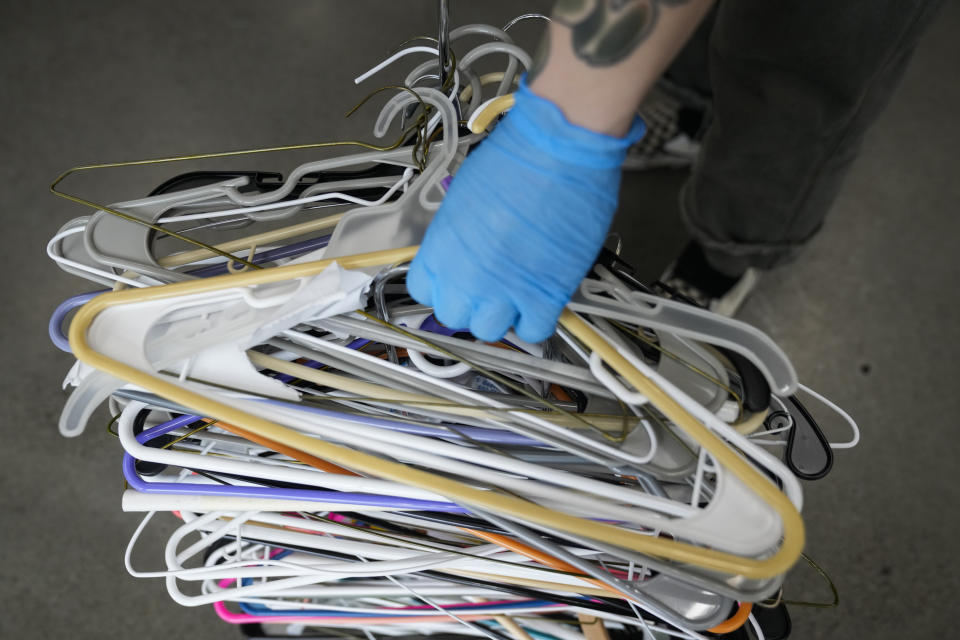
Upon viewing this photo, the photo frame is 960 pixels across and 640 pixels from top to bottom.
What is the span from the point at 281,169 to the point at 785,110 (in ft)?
3.79

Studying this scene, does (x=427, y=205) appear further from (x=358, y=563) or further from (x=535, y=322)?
(x=358, y=563)

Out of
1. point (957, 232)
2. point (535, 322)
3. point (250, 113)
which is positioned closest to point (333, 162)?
point (535, 322)

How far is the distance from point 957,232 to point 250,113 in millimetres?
1834

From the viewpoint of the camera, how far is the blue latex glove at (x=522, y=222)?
60 cm

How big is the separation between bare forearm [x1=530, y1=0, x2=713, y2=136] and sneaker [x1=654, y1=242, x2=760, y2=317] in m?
0.93

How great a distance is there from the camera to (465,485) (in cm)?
59

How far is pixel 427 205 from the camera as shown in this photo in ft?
2.15

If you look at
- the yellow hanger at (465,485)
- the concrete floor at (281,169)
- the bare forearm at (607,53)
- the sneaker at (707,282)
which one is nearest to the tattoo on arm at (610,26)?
the bare forearm at (607,53)

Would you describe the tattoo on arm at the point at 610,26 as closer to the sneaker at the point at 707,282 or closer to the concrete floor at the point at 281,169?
the sneaker at the point at 707,282

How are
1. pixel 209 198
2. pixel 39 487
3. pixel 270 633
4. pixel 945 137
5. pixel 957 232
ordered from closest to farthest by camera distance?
pixel 209 198, pixel 270 633, pixel 39 487, pixel 957 232, pixel 945 137

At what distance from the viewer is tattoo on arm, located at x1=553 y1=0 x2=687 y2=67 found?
56 centimetres

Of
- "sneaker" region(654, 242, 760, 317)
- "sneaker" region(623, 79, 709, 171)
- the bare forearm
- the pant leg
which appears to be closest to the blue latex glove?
the bare forearm

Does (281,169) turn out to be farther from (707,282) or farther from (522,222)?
(522,222)

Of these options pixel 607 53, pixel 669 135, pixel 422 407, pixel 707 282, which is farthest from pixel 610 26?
pixel 669 135
